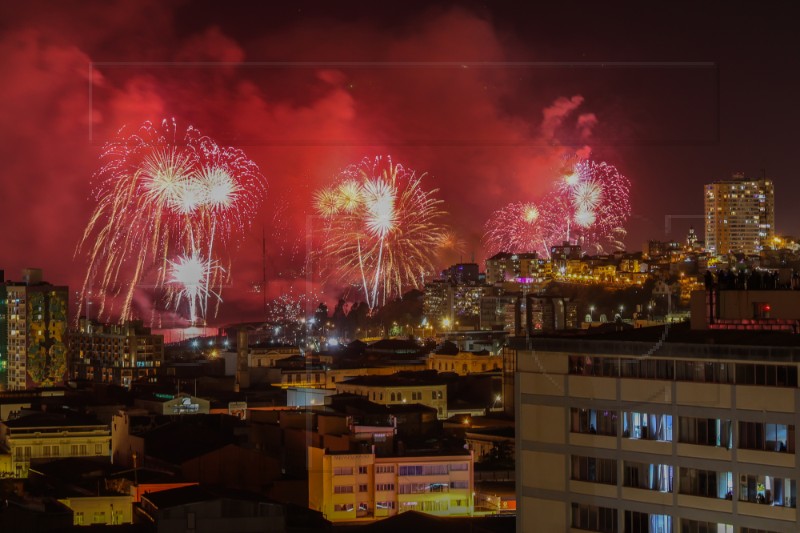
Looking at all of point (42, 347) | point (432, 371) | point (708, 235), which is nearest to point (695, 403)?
point (432, 371)

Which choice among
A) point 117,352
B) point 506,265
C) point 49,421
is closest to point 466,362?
point 117,352

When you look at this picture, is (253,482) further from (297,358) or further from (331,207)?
(297,358)

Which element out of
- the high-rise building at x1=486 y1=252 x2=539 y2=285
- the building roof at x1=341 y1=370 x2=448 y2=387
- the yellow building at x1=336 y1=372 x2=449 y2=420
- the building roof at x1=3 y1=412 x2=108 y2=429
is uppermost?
the high-rise building at x1=486 y1=252 x2=539 y2=285

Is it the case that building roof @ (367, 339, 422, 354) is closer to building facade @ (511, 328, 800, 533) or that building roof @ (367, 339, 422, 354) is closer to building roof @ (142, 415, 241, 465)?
building roof @ (142, 415, 241, 465)

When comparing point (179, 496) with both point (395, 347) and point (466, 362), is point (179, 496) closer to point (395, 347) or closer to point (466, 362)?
point (466, 362)

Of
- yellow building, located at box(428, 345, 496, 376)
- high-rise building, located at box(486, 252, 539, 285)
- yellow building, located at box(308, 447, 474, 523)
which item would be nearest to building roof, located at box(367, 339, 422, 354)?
yellow building, located at box(428, 345, 496, 376)
